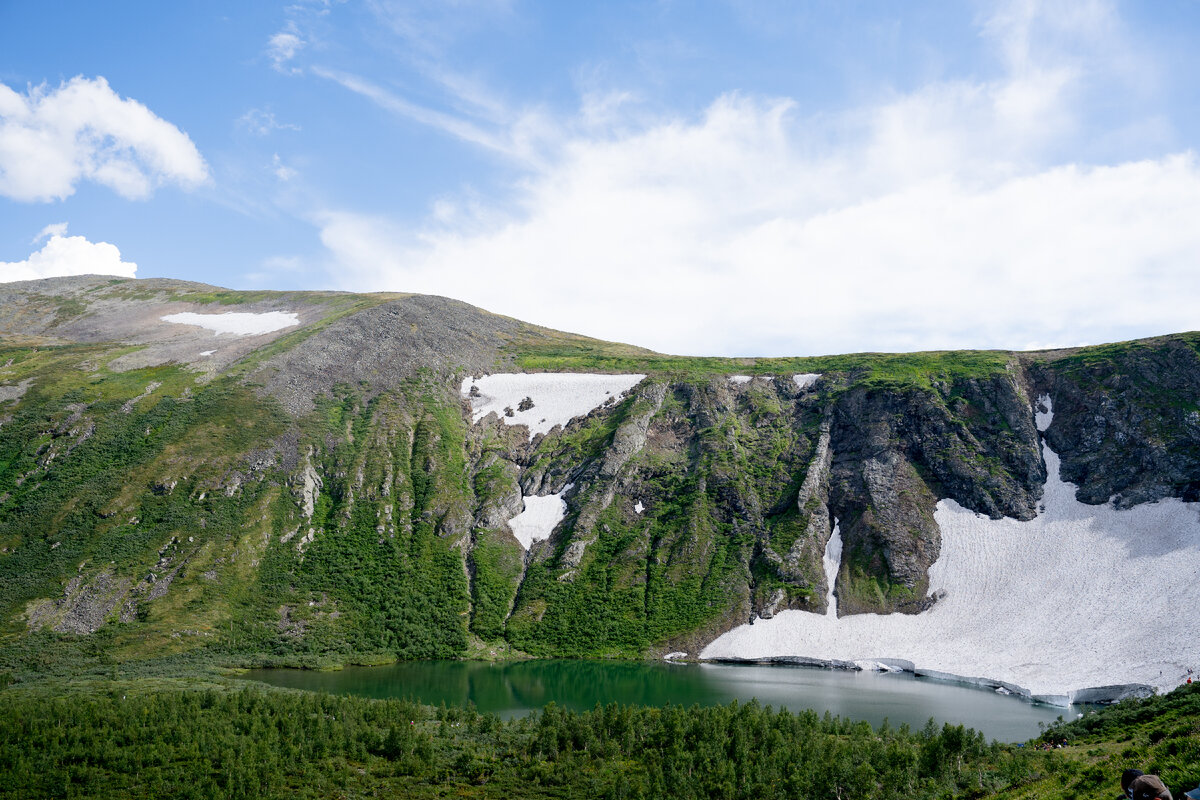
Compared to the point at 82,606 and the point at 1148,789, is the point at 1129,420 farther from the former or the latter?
the point at 82,606

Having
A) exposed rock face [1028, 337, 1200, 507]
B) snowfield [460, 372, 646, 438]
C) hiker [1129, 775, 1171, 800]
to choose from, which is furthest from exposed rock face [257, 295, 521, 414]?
hiker [1129, 775, 1171, 800]

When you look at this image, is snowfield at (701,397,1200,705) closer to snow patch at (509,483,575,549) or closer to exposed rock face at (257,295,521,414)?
snow patch at (509,483,575,549)

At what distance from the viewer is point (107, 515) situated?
259 feet

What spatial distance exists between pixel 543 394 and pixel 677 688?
7393 cm

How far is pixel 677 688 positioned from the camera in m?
58.7

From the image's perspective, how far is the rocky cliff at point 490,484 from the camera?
75625 mm

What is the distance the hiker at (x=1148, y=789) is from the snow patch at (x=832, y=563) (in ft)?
246

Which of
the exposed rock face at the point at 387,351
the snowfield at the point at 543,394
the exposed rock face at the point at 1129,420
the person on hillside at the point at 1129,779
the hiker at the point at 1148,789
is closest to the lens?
the hiker at the point at 1148,789

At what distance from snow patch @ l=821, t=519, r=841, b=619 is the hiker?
75.0 meters

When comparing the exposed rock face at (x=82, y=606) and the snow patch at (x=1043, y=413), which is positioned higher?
the snow patch at (x=1043, y=413)

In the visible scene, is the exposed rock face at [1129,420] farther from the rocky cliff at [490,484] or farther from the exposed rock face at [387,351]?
the exposed rock face at [387,351]

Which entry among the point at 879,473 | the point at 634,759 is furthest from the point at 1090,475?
the point at 634,759

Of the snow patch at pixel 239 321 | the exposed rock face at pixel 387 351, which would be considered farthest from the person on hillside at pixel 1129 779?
the snow patch at pixel 239 321

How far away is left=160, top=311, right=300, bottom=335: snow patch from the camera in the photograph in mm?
140250
